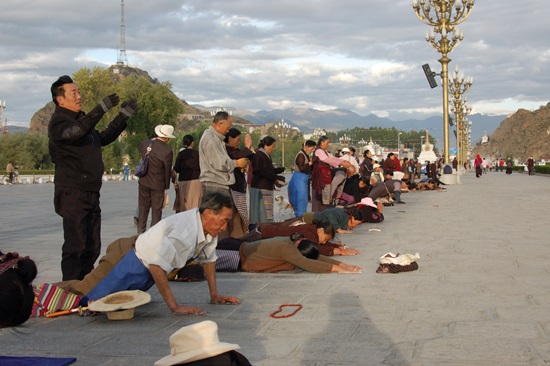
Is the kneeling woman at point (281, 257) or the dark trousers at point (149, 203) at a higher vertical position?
the dark trousers at point (149, 203)

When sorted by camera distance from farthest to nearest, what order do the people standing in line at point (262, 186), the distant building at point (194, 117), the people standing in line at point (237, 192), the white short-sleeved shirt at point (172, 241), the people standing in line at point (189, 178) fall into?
the distant building at point (194, 117)
the people standing in line at point (262, 186)
the people standing in line at point (189, 178)
the people standing in line at point (237, 192)
the white short-sleeved shirt at point (172, 241)

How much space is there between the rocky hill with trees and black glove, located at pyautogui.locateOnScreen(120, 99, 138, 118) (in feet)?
482

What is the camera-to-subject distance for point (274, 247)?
25.0ft

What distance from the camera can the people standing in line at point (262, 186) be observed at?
10930 millimetres

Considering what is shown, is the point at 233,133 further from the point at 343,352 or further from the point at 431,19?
the point at 431,19

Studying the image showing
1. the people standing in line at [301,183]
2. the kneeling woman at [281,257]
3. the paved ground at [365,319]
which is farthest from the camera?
the people standing in line at [301,183]

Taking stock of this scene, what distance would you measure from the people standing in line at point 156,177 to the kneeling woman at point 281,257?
8.92 feet

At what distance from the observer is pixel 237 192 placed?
9.50 meters

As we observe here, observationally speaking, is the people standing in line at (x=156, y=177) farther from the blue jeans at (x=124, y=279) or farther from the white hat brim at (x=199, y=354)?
A: the white hat brim at (x=199, y=354)

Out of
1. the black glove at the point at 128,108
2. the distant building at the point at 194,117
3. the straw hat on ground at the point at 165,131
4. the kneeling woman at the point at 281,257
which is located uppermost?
the distant building at the point at 194,117

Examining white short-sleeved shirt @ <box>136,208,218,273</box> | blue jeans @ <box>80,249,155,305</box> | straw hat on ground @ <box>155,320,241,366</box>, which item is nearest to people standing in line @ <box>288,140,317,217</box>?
blue jeans @ <box>80,249,155,305</box>

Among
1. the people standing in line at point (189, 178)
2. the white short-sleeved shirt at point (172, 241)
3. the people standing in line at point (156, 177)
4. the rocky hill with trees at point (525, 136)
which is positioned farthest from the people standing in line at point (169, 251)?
the rocky hill with trees at point (525, 136)

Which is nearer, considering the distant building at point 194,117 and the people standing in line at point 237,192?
the people standing in line at point 237,192

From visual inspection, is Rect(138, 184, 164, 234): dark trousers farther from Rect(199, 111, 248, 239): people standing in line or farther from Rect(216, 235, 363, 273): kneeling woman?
Rect(216, 235, 363, 273): kneeling woman
